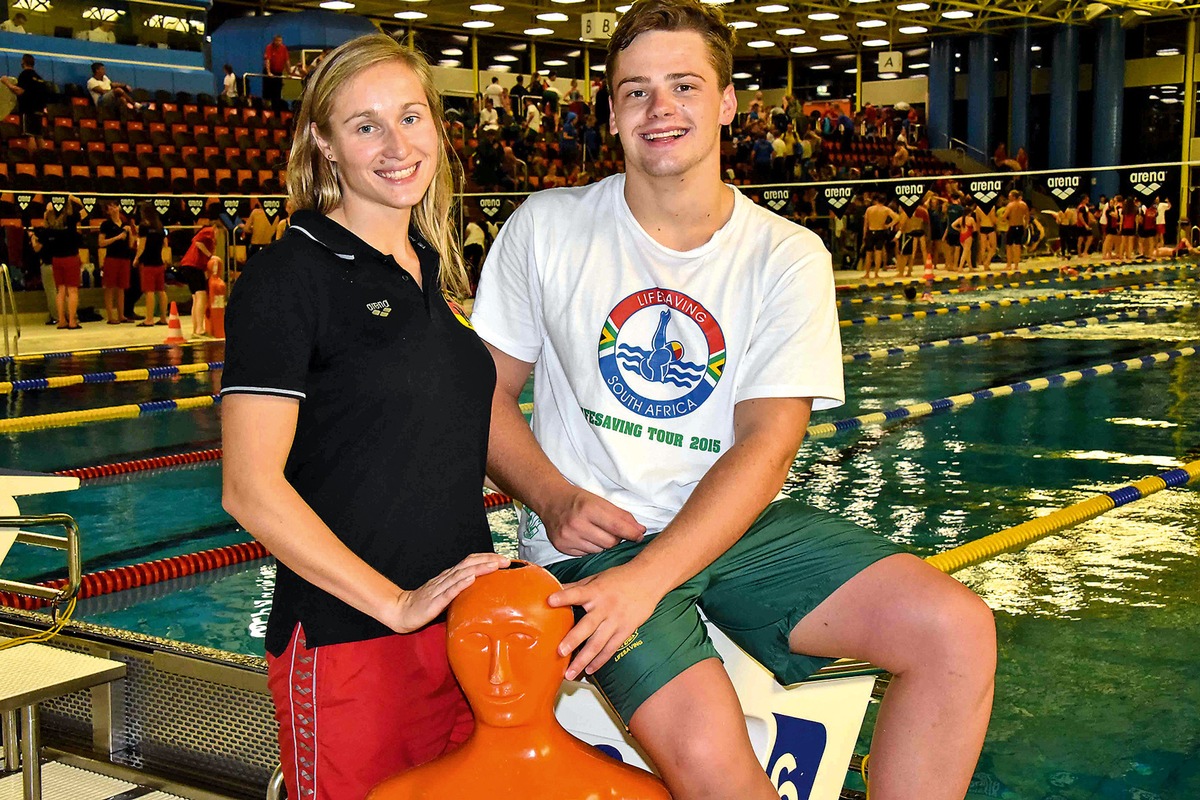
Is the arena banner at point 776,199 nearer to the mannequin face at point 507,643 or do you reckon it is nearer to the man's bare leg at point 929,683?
the man's bare leg at point 929,683

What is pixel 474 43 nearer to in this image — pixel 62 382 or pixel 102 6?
pixel 102 6

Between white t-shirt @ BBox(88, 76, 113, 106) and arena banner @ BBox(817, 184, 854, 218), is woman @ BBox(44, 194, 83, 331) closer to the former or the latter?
white t-shirt @ BBox(88, 76, 113, 106)

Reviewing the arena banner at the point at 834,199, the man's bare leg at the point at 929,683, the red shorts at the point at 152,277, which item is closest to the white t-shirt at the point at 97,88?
the red shorts at the point at 152,277

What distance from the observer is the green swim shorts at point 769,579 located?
1886mm

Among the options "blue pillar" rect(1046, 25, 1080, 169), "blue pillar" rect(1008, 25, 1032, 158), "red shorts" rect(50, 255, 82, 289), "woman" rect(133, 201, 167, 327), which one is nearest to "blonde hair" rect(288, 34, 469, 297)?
"woman" rect(133, 201, 167, 327)

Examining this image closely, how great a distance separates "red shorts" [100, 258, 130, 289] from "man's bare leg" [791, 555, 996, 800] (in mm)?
13695

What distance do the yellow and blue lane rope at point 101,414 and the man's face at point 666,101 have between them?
6.72 meters

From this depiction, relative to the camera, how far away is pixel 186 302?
56.1 feet

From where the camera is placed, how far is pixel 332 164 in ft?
6.10

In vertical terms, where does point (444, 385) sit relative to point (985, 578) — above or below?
above

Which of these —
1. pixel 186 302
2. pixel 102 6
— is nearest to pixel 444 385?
pixel 186 302

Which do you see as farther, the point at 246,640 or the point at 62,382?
the point at 62,382

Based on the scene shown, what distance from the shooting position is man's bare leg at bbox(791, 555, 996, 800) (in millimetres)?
1755

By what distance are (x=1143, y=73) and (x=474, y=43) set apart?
53.5ft
